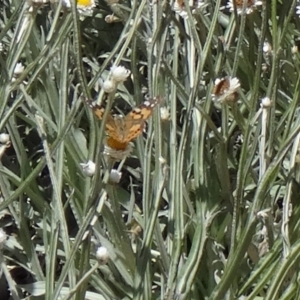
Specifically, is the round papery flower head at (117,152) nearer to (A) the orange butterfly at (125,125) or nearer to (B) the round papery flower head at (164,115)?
(A) the orange butterfly at (125,125)

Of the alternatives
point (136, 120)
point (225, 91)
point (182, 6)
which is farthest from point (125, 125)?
point (182, 6)

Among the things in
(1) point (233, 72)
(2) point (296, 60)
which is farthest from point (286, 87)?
(1) point (233, 72)

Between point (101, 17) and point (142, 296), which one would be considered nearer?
point (142, 296)

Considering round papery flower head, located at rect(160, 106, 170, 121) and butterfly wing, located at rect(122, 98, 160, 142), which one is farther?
round papery flower head, located at rect(160, 106, 170, 121)

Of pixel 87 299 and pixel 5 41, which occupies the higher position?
pixel 5 41

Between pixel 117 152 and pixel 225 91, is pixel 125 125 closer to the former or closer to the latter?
pixel 117 152

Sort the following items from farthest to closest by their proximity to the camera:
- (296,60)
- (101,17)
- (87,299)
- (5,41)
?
(101,17) → (5,41) → (296,60) → (87,299)

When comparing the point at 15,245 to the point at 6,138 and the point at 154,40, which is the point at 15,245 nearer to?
the point at 6,138

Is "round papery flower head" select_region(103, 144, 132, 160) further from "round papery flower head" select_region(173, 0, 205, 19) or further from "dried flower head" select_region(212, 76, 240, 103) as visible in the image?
"round papery flower head" select_region(173, 0, 205, 19)

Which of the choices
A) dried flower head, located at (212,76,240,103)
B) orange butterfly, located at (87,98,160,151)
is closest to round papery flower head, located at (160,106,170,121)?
dried flower head, located at (212,76,240,103)
